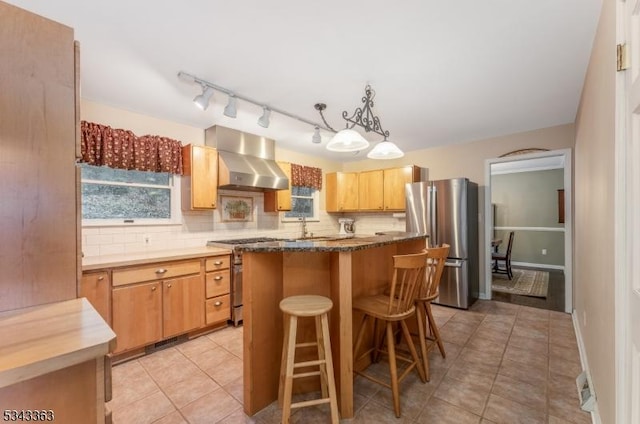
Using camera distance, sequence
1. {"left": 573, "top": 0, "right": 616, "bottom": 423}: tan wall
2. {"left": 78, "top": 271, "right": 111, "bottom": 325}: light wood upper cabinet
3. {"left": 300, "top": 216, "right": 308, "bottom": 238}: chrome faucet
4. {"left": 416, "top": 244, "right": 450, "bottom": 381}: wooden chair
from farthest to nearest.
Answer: {"left": 300, "top": 216, "right": 308, "bottom": 238}: chrome faucet → {"left": 78, "top": 271, "right": 111, "bottom": 325}: light wood upper cabinet → {"left": 416, "top": 244, "right": 450, "bottom": 381}: wooden chair → {"left": 573, "top": 0, "right": 616, "bottom": 423}: tan wall

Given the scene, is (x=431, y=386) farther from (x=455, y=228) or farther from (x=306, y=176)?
(x=306, y=176)

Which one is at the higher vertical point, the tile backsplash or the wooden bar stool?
the tile backsplash

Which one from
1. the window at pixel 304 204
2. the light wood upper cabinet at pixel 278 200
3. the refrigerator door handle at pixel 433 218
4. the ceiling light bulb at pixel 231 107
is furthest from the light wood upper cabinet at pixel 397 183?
the ceiling light bulb at pixel 231 107

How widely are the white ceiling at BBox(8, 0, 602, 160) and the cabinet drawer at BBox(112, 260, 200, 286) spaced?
168cm

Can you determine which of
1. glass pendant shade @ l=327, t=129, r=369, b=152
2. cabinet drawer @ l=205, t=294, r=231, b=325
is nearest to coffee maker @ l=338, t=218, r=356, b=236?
cabinet drawer @ l=205, t=294, r=231, b=325

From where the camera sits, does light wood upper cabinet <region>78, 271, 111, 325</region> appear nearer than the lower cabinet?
Yes

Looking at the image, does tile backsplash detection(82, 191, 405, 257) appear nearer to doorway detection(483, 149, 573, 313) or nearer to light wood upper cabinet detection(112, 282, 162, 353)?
light wood upper cabinet detection(112, 282, 162, 353)

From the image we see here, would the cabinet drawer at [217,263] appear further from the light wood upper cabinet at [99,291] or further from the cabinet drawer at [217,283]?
the light wood upper cabinet at [99,291]

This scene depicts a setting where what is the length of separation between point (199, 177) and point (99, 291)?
5.01ft

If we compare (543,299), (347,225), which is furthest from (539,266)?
(347,225)

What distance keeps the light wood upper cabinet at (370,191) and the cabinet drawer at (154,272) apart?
3.17m

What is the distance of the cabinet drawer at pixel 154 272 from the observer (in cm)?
243

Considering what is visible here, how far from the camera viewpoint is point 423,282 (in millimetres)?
2256

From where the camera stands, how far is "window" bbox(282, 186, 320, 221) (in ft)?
16.3
